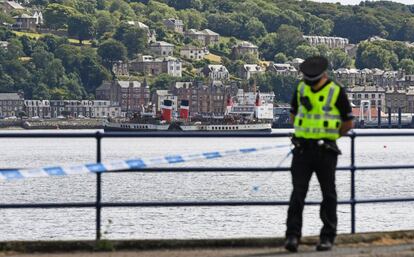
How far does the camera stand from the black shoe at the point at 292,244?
12008 millimetres

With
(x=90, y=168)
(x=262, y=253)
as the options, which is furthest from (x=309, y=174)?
(x=90, y=168)

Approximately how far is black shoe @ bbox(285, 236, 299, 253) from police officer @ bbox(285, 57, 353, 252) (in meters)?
0.03

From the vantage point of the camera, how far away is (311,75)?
1208 cm

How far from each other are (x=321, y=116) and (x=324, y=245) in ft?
3.62

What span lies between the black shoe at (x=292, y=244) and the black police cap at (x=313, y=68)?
136 centimetres

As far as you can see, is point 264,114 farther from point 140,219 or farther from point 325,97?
point 325,97

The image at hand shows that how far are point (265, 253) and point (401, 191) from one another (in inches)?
1377

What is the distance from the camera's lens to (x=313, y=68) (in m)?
12.1

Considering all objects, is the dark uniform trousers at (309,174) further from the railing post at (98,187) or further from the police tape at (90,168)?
the railing post at (98,187)

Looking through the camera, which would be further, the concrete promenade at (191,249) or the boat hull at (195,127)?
the boat hull at (195,127)

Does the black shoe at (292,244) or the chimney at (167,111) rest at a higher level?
the black shoe at (292,244)

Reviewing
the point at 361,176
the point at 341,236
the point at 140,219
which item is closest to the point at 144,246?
the point at 341,236

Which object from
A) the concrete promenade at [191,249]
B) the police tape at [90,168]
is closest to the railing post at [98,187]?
the police tape at [90,168]

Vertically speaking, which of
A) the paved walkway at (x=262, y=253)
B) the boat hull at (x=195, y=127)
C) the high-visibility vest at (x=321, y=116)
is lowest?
the boat hull at (x=195, y=127)
